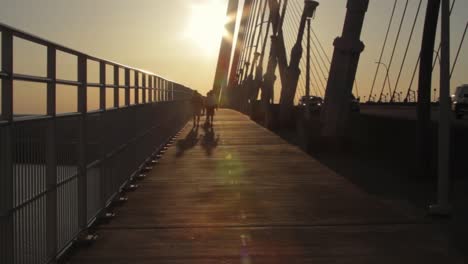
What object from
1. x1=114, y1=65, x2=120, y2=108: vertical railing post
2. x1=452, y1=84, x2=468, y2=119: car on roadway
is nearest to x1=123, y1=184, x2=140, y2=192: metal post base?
x1=114, y1=65, x2=120, y2=108: vertical railing post

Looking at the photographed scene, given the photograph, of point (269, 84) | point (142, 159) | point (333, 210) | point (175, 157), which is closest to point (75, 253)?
point (333, 210)

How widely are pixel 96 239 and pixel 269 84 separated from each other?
30.1 meters

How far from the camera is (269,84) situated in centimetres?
3766

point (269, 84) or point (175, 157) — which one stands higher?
point (269, 84)

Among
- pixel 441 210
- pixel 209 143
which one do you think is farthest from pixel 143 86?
pixel 209 143

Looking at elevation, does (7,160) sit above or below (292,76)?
below

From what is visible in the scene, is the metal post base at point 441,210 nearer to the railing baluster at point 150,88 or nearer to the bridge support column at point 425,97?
the bridge support column at point 425,97

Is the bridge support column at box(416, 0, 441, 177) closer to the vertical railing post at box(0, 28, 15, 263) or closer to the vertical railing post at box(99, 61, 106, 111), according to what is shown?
the vertical railing post at box(99, 61, 106, 111)

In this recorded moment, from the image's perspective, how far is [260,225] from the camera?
8.72 m

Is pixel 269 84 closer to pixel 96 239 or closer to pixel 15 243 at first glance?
pixel 96 239

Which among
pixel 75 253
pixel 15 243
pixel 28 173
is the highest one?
pixel 28 173

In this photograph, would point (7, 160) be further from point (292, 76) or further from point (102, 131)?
point (292, 76)

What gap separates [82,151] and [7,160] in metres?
2.86

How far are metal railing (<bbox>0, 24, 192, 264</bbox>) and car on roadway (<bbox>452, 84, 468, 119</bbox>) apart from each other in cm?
2835
